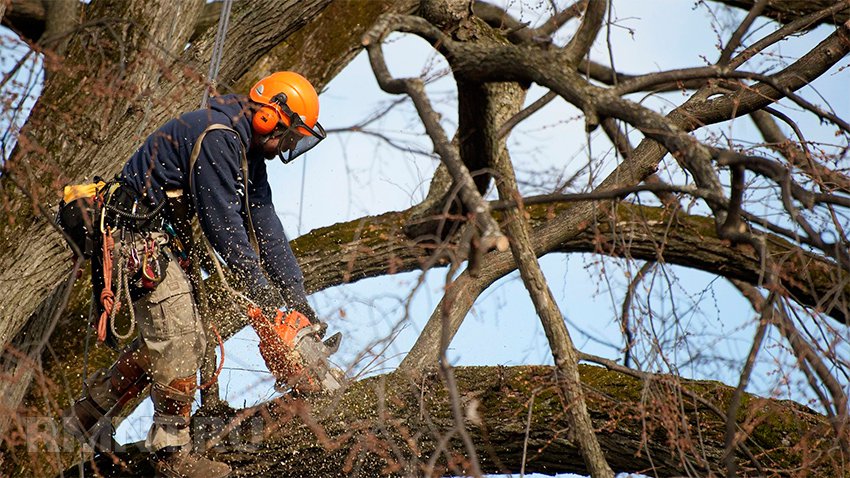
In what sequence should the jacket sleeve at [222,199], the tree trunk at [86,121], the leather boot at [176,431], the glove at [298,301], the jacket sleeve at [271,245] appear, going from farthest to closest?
the tree trunk at [86,121]
the jacket sleeve at [271,245]
the glove at [298,301]
the leather boot at [176,431]
the jacket sleeve at [222,199]

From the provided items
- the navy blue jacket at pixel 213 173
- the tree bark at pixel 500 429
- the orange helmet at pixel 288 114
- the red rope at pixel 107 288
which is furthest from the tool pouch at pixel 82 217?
the tree bark at pixel 500 429

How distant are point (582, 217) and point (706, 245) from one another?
89cm

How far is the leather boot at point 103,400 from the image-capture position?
4852 mm

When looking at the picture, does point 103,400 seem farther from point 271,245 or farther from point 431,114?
point 431,114

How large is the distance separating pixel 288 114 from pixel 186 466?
166 cm

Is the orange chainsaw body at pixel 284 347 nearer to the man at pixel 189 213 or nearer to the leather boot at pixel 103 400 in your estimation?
the man at pixel 189 213

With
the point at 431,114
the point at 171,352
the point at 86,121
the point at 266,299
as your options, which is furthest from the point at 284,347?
the point at 86,121

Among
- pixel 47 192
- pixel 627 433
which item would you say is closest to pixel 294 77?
pixel 47 192

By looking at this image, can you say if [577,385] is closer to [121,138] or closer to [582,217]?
[582,217]

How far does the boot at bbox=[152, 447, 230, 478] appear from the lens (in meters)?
4.43

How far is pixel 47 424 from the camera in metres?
5.35

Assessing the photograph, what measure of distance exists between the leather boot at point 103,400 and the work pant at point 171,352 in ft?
1.06

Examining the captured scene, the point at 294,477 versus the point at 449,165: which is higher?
the point at 449,165

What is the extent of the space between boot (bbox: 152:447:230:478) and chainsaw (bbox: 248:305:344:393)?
1.47 feet
